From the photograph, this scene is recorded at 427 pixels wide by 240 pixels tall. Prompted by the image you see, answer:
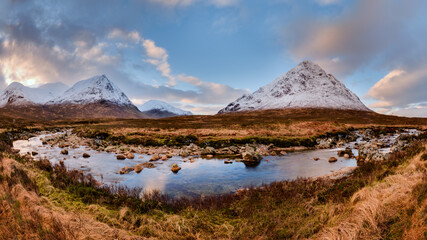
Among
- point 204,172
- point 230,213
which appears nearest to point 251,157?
point 204,172

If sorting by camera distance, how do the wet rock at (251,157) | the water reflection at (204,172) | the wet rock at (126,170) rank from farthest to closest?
the wet rock at (251,157), the wet rock at (126,170), the water reflection at (204,172)

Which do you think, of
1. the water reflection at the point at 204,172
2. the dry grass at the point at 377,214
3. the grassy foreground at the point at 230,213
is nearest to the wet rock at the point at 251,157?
the water reflection at the point at 204,172

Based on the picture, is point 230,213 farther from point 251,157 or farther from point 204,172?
point 251,157

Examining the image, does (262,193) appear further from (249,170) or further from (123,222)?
(249,170)

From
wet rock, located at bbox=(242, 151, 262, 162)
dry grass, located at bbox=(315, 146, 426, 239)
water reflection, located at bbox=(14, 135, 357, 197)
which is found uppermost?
dry grass, located at bbox=(315, 146, 426, 239)

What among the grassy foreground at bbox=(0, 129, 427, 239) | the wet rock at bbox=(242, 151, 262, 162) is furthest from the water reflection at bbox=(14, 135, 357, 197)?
the grassy foreground at bbox=(0, 129, 427, 239)

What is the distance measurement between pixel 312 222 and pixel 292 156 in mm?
17062

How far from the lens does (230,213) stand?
25.0 feet

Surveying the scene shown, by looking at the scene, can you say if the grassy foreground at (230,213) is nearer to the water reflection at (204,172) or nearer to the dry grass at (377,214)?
the dry grass at (377,214)

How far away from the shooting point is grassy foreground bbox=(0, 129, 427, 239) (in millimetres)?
4641

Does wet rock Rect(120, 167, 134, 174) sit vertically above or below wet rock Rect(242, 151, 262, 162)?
below

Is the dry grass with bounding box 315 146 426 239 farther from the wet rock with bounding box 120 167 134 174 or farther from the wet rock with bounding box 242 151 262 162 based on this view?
the wet rock with bounding box 120 167 134 174

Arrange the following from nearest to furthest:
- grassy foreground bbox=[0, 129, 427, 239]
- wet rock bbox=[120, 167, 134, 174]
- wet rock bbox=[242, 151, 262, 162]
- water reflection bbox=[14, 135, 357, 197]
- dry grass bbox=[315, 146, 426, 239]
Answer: dry grass bbox=[315, 146, 426, 239] < grassy foreground bbox=[0, 129, 427, 239] < water reflection bbox=[14, 135, 357, 197] < wet rock bbox=[120, 167, 134, 174] < wet rock bbox=[242, 151, 262, 162]

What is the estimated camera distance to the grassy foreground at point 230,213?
464 cm
